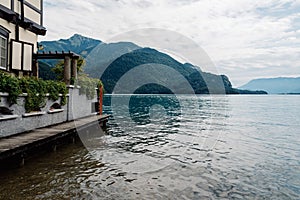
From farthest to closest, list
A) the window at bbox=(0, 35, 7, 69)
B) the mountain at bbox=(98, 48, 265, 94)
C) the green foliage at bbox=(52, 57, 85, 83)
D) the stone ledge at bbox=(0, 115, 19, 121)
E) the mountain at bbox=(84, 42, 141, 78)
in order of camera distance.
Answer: the mountain at bbox=(98, 48, 265, 94)
the mountain at bbox=(84, 42, 141, 78)
the green foliage at bbox=(52, 57, 85, 83)
the window at bbox=(0, 35, 7, 69)
the stone ledge at bbox=(0, 115, 19, 121)

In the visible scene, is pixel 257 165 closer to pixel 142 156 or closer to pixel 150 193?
pixel 142 156

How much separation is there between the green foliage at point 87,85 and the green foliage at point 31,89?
2.87 metres

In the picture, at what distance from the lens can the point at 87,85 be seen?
18.9 metres

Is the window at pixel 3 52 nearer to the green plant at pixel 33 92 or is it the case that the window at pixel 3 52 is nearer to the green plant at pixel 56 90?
the green plant at pixel 56 90

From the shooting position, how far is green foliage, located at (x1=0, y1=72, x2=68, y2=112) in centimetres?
1006

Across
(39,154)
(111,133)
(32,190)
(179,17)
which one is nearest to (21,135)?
(39,154)

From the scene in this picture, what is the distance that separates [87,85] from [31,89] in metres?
7.21

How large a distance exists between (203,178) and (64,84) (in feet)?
30.5

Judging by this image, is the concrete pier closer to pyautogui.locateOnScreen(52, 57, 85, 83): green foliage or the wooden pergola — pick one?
the wooden pergola

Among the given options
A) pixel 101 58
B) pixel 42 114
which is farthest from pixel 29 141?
pixel 101 58

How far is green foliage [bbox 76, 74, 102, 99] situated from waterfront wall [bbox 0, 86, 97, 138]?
35 cm

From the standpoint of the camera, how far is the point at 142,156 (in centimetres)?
1218

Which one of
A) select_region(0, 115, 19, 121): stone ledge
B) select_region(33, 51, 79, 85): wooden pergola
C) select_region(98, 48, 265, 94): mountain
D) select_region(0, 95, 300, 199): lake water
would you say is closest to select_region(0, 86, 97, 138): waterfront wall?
select_region(0, 115, 19, 121): stone ledge

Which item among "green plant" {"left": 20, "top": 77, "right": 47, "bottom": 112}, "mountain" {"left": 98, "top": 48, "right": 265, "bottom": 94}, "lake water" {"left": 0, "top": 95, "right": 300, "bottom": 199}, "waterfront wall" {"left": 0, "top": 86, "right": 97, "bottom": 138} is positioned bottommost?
"lake water" {"left": 0, "top": 95, "right": 300, "bottom": 199}
